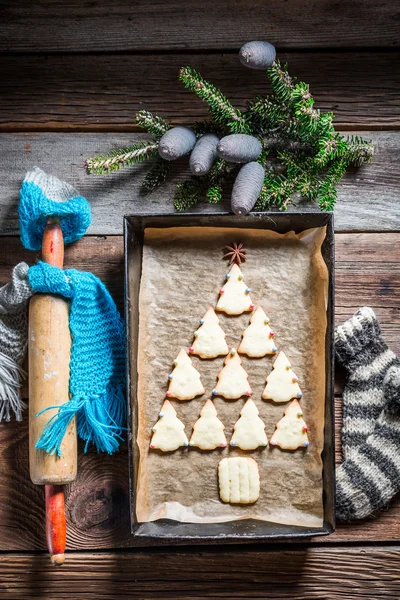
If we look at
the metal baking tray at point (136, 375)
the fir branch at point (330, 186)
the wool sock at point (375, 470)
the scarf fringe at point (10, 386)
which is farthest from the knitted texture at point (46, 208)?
the wool sock at point (375, 470)

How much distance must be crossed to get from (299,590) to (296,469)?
0.26 meters

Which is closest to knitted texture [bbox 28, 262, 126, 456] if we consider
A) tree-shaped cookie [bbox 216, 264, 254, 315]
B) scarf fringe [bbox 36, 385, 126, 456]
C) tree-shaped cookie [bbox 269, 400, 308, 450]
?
scarf fringe [bbox 36, 385, 126, 456]

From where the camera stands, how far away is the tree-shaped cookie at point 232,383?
1.19 metres

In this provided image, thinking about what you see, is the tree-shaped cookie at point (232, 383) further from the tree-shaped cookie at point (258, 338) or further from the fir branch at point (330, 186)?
the fir branch at point (330, 186)

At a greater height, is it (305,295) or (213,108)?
(213,108)

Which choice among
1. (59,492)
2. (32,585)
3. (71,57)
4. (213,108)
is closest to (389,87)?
(213,108)

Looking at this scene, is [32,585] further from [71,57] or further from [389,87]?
[389,87]

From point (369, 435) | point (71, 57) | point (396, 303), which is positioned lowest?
point (369, 435)

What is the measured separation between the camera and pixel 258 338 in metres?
1.20

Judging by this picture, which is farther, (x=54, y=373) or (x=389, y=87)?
(x=389, y=87)

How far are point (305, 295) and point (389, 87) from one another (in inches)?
19.2

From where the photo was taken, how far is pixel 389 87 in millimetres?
1272

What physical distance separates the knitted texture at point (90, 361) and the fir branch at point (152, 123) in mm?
318

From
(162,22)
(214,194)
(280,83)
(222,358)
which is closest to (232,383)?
(222,358)
